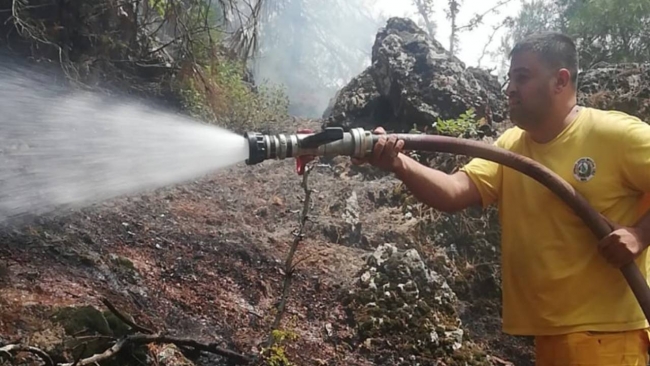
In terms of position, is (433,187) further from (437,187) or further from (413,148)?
(413,148)

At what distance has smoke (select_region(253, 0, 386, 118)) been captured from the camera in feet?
53.8

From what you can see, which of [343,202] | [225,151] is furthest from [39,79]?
[225,151]

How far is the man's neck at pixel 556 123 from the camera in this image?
243cm

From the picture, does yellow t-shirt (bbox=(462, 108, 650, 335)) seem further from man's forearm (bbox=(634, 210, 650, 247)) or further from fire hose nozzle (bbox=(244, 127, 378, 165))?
fire hose nozzle (bbox=(244, 127, 378, 165))

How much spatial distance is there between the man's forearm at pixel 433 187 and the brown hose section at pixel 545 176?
0.13 metres

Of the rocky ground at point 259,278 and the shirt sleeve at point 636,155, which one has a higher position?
the shirt sleeve at point 636,155

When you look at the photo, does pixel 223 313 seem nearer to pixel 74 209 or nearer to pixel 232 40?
pixel 74 209

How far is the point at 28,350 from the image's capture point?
2.34 metres

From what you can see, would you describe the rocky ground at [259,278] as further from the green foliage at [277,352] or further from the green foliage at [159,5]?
the green foliage at [159,5]

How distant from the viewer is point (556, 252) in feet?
7.72

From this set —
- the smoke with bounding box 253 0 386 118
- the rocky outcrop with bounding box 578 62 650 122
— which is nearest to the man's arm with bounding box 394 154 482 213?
the rocky outcrop with bounding box 578 62 650 122

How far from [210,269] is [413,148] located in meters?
2.10

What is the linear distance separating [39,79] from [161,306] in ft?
10.8

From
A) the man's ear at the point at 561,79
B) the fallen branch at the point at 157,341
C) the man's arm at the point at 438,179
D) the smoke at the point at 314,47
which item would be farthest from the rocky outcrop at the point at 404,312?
the smoke at the point at 314,47
